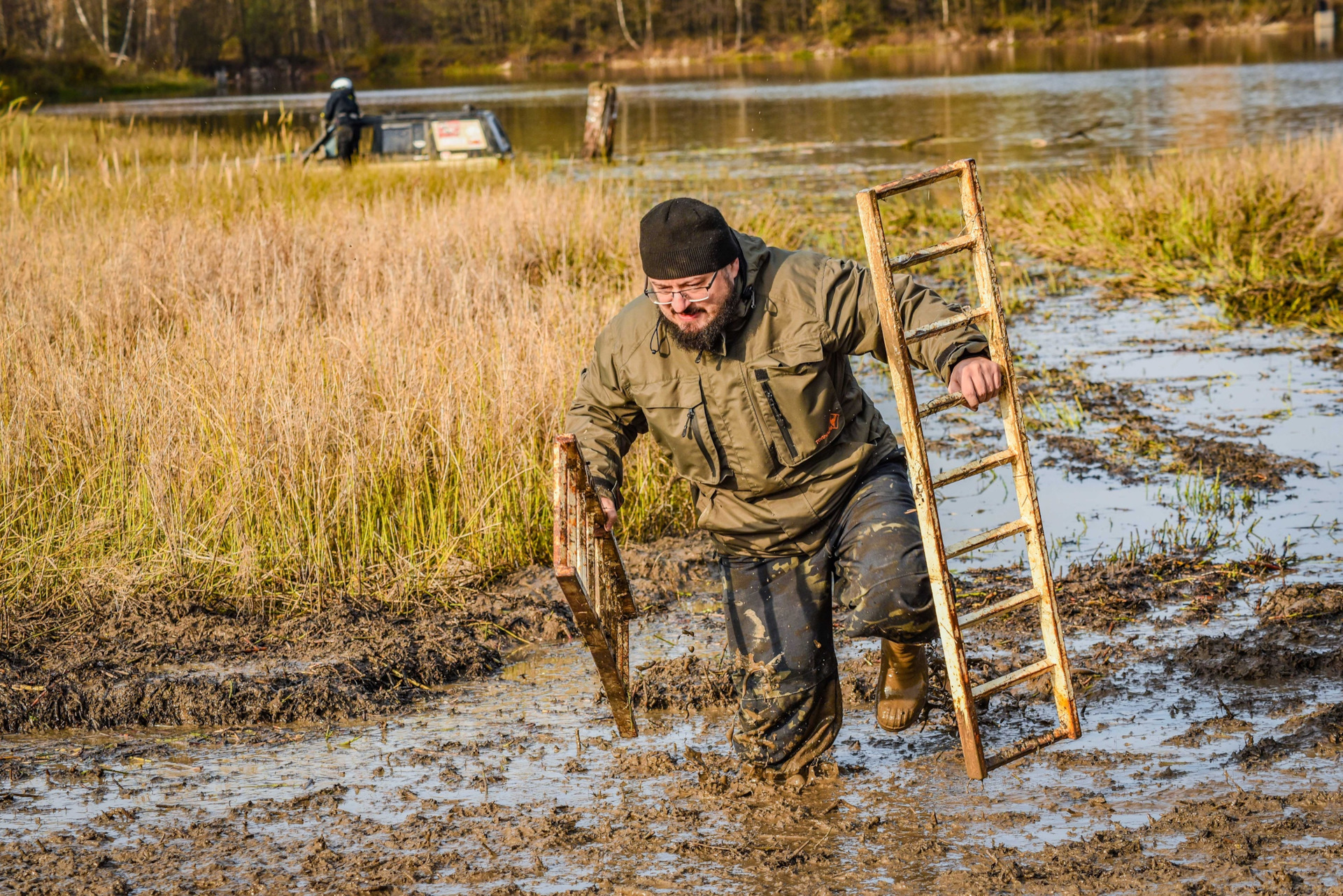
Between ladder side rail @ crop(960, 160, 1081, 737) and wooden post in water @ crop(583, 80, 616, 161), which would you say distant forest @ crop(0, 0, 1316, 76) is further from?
ladder side rail @ crop(960, 160, 1081, 737)

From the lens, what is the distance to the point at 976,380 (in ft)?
11.2

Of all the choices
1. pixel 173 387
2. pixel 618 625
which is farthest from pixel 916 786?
pixel 173 387

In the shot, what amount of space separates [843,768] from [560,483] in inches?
55.0

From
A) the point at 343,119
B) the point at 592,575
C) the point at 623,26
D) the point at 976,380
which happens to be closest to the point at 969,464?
the point at 976,380

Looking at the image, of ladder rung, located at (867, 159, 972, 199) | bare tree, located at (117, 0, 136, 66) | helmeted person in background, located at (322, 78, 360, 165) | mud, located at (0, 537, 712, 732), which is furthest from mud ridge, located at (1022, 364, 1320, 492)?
bare tree, located at (117, 0, 136, 66)

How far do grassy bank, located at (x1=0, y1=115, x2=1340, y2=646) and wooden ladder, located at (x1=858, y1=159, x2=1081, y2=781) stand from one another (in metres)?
2.74

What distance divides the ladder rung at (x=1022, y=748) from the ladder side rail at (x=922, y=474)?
0.13 ft

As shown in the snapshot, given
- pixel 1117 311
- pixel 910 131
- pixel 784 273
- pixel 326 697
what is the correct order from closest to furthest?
pixel 784 273, pixel 326 697, pixel 1117 311, pixel 910 131

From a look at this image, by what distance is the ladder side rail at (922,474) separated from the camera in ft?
11.3

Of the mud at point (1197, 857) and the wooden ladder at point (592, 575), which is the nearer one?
the mud at point (1197, 857)

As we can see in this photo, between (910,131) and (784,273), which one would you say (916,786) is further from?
(910,131)

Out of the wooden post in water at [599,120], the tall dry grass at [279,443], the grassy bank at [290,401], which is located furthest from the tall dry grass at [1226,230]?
the wooden post in water at [599,120]

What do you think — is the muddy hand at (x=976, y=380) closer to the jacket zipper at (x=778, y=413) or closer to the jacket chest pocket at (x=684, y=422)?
the jacket zipper at (x=778, y=413)

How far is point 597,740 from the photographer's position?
4.30m
